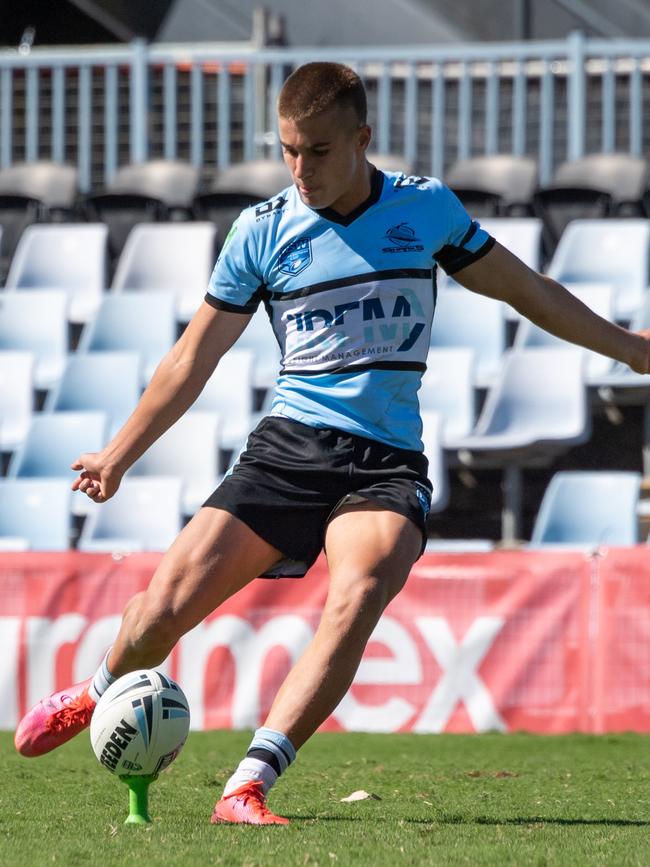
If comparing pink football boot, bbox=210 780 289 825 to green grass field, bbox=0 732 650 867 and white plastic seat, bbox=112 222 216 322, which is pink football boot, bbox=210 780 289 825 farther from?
white plastic seat, bbox=112 222 216 322

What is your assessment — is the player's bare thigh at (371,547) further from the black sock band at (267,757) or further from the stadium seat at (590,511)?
the stadium seat at (590,511)

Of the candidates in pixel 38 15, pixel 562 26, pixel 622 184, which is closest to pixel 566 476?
pixel 622 184

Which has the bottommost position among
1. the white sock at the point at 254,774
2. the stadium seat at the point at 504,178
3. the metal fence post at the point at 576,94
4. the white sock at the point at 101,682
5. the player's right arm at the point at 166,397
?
the white sock at the point at 254,774

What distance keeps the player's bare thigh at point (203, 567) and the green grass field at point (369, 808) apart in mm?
626

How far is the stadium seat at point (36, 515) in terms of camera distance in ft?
35.0

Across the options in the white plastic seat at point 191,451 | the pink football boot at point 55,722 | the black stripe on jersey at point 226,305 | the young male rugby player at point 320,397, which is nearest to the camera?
the young male rugby player at point 320,397

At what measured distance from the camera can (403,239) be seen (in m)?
4.55

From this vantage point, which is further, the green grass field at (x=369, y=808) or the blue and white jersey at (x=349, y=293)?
the blue and white jersey at (x=349, y=293)

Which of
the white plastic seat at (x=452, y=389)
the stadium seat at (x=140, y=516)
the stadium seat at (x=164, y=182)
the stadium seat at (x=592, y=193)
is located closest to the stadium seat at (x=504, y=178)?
the stadium seat at (x=592, y=193)

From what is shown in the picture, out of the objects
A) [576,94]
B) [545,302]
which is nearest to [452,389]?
[576,94]

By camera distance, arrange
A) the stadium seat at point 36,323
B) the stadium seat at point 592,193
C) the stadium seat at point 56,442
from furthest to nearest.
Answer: the stadium seat at point 592,193, the stadium seat at point 36,323, the stadium seat at point 56,442

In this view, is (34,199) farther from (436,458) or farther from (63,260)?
(436,458)

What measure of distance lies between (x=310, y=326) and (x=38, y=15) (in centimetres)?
1495

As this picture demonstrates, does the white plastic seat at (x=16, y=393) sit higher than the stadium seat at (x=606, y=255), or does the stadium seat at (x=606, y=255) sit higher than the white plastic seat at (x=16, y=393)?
the stadium seat at (x=606, y=255)
